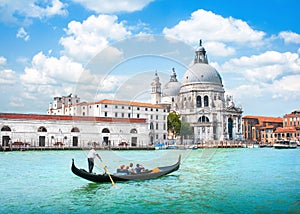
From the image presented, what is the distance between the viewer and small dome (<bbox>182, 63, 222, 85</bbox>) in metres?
59.0

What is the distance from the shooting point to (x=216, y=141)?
52250mm

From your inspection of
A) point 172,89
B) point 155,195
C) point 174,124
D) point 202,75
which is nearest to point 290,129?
point 202,75

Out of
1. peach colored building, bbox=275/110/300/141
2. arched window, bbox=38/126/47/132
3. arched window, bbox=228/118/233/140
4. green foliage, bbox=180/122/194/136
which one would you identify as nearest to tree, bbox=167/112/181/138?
green foliage, bbox=180/122/194/136

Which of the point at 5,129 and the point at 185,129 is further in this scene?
the point at 185,129

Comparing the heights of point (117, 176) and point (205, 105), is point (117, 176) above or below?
below

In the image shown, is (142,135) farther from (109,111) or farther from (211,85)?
(211,85)

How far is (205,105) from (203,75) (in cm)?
453

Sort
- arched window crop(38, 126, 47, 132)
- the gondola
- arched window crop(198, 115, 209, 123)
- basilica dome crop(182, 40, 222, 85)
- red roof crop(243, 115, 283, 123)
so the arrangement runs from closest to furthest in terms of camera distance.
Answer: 1. the gondola
2. arched window crop(38, 126, 47, 132)
3. arched window crop(198, 115, 209, 123)
4. basilica dome crop(182, 40, 222, 85)
5. red roof crop(243, 115, 283, 123)

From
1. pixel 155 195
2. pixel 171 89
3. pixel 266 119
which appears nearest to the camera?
pixel 155 195

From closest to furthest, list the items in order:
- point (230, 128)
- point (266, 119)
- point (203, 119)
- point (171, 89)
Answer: point (203, 119) < point (230, 128) < point (171, 89) < point (266, 119)

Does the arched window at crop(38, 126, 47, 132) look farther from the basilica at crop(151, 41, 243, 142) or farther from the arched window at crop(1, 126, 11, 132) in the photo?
the basilica at crop(151, 41, 243, 142)

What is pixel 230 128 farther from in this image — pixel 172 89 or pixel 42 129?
pixel 42 129

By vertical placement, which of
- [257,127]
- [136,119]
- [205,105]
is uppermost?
[205,105]

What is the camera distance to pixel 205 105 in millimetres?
58594
